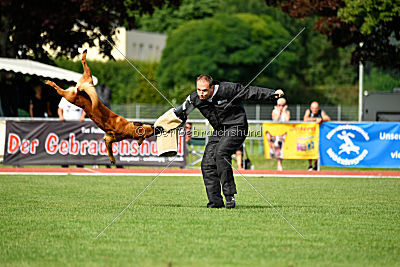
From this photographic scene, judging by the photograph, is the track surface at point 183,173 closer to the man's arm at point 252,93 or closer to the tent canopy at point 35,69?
the tent canopy at point 35,69

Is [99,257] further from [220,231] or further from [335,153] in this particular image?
[335,153]

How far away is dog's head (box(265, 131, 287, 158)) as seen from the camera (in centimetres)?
1986

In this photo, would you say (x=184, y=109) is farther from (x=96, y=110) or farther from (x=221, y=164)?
(x=96, y=110)

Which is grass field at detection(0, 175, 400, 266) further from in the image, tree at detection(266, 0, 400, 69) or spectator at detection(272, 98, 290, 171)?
tree at detection(266, 0, 400, 69)

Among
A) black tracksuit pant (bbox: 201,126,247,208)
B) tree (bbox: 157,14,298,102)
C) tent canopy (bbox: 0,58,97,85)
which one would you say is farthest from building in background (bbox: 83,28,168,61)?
black tracksuit pant (bbox: 201,126,247,208)

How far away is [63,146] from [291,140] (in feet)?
20.2

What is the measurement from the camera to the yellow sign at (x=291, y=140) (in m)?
19.7

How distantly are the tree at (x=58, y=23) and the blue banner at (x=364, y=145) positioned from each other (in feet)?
33.0

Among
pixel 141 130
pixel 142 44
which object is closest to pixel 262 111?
pixel 141 130

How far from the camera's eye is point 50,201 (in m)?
11.3

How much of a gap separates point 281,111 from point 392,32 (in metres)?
7.04

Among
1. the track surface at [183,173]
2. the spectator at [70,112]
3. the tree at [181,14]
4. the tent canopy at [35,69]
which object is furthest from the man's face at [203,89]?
the tree at [181,14]

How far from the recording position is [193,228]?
27.1 ft

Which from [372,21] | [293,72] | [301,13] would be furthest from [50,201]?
[293,72]
